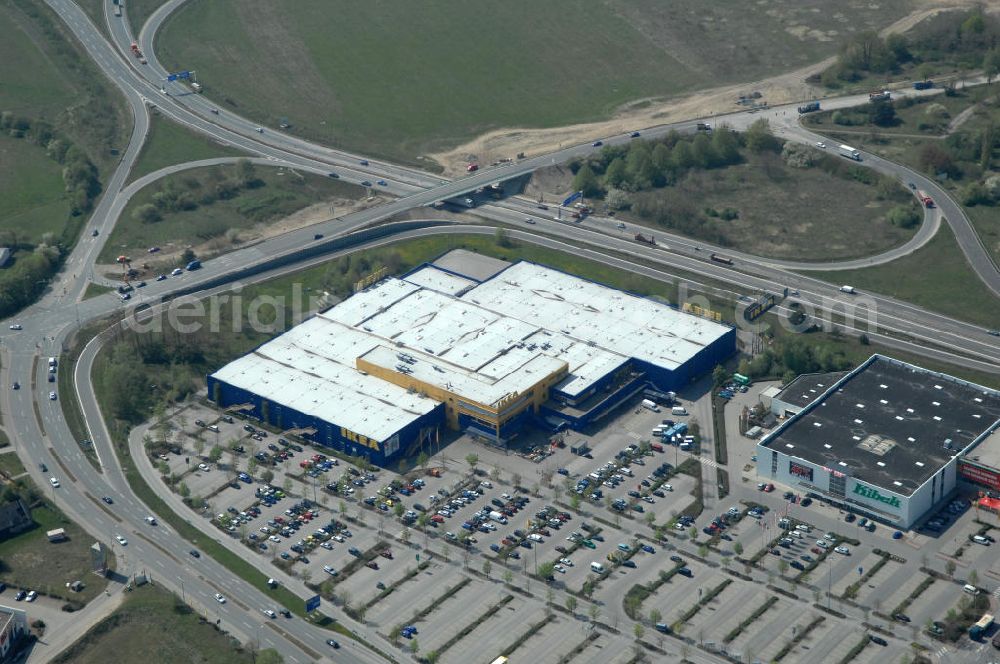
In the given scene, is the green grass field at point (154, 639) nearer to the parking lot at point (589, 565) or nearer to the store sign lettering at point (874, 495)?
the parking lot at point (589, 565)

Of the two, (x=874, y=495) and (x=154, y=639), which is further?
(x=874, y=495)

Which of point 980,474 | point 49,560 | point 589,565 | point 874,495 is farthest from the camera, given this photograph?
point 980,474

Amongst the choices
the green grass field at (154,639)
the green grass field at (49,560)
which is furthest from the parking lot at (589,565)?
the green grass field at (49,560)

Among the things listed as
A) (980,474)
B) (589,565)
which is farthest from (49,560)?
(980,474)

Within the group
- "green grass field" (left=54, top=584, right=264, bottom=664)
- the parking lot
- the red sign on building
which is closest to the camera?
"green grass field" (left=54, top=584, right=264, bottom=664)

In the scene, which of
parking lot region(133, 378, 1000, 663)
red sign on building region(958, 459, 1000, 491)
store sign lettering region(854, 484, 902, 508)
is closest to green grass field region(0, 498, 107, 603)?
parking lot region(133, 378, 1000, 663)

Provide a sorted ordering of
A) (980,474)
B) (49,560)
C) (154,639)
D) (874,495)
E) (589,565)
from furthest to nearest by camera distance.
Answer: (980,474) → (874,495) → (49,560) → (589,565) → (154,639)

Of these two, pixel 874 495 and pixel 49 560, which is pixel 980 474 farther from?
pixel 49 560

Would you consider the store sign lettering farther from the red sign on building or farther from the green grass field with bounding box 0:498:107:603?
the green grass field with bounding box 0:498:107:603
